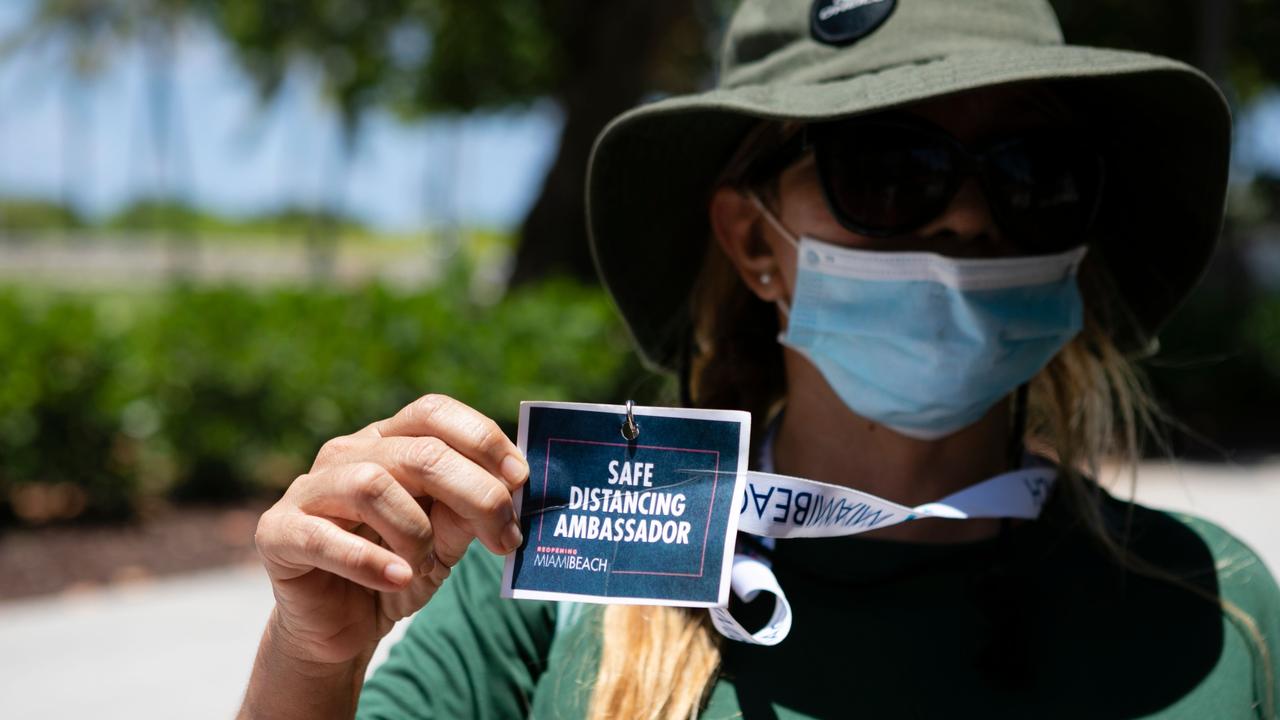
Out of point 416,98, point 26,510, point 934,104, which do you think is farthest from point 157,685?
point 416,98

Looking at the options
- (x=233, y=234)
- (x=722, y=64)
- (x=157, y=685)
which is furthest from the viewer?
(x=233, y=234)

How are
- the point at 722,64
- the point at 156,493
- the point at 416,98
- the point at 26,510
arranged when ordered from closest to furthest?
the point at 722,64
the point at 26,510
the point at 156,493
the point at 416,98

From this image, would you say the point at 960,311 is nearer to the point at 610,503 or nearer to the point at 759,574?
the point at 759,574

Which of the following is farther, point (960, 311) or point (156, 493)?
point (156, 493)

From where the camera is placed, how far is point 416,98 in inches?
955

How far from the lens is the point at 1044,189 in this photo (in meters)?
1.68

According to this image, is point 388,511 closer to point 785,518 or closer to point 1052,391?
point 785,518

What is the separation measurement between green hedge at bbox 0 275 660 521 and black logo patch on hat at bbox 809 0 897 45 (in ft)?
18.4

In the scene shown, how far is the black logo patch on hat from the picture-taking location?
1.69 metres

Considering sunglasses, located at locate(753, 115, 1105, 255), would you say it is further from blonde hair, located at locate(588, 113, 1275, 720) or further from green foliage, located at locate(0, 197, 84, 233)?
green foliage, located at locate(0, 197, 84, 233)

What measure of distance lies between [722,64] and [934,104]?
1.52 ft

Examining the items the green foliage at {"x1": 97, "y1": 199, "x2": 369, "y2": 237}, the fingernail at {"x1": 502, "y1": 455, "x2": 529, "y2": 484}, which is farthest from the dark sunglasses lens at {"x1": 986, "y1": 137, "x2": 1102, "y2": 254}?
the green foliage at {"x1": 97, "y1": 199, "x2": 369, "y2": 237}

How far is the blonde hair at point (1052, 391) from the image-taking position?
5.17 feet

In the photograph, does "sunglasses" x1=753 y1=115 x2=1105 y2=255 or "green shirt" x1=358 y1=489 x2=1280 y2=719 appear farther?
"sunglasses" x1=753 y1=115 x2=1105 y2=255
